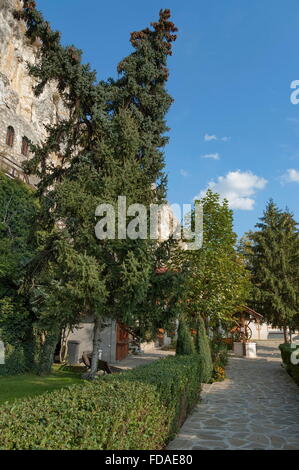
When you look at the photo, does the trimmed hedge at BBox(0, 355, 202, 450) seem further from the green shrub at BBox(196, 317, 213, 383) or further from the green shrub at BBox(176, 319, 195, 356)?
the green shrub at BBox(196, 317, 213, 383)

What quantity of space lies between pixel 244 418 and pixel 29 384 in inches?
289

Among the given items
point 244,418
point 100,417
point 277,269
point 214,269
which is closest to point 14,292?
point 214,269

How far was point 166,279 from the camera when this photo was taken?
420 inches

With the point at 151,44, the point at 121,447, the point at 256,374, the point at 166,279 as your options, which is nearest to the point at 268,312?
the point at 256,374

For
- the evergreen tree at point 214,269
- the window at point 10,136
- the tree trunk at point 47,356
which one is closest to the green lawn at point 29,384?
the tree trunk at point 47,356

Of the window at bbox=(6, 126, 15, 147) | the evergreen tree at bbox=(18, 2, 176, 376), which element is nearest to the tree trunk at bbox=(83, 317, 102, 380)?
the evergreen tree at bbox=(18, 2, 176, 376)

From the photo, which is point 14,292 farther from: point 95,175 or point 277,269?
point 277,269

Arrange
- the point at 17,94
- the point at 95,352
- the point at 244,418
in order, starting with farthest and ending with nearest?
the point at 17,94 < the point at 95,352 < the point at 244,418

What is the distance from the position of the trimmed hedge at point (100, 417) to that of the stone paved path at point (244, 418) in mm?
979

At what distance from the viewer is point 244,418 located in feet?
30.1

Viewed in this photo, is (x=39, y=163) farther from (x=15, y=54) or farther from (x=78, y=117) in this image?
(x=15, y=54)

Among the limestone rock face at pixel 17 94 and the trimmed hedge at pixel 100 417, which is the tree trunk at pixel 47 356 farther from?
the limestone rock face at pixel 17 94

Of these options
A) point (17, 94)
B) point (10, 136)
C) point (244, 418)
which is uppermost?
point (17, 94)

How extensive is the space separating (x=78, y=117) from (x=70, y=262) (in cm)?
935
